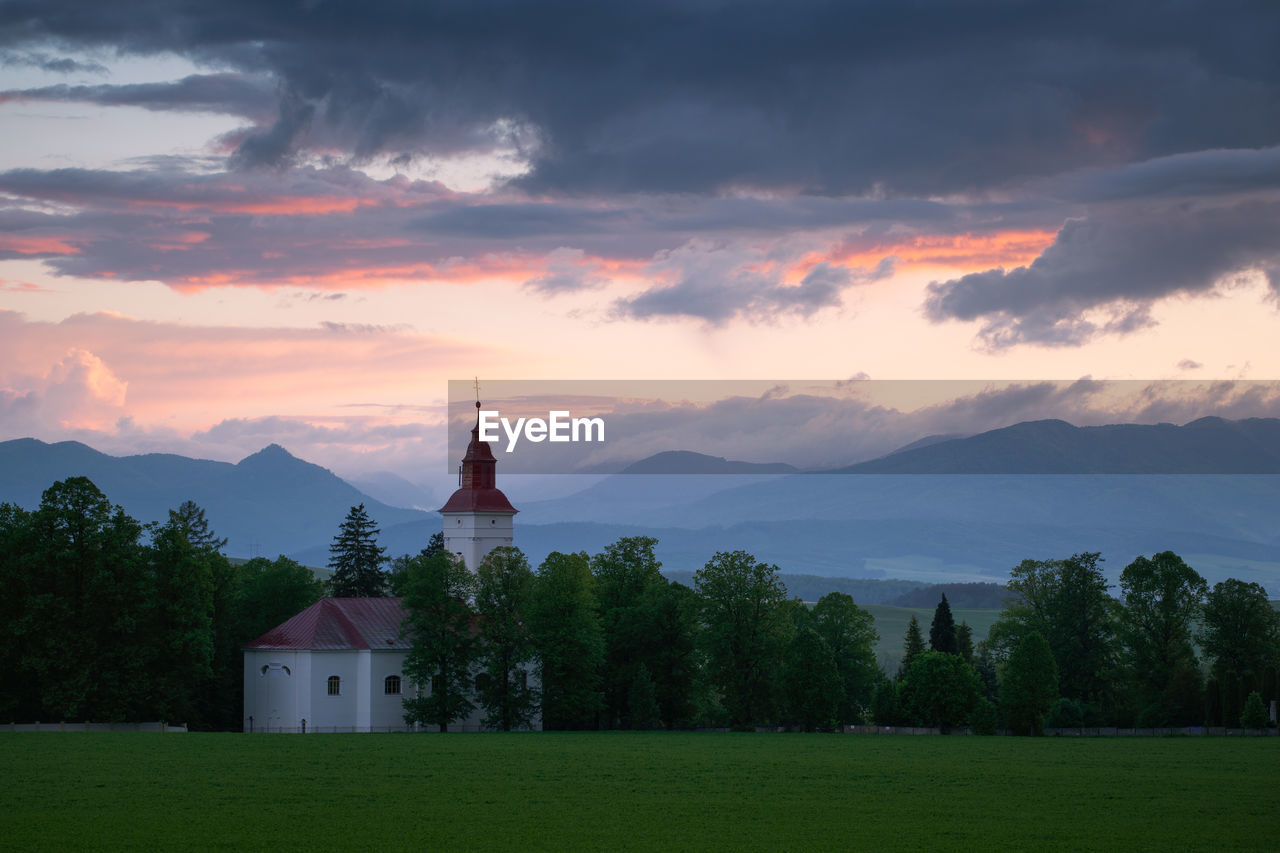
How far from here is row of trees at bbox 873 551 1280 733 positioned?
81.1 m

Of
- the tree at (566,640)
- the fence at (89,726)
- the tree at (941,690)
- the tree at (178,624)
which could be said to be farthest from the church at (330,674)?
the tree at (941,690)

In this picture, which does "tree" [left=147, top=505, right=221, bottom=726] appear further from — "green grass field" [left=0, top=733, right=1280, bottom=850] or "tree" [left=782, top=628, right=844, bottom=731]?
"tree" [left=782, top=628, right=844, bottom=731]

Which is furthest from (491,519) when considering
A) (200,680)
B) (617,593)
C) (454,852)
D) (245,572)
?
(454,852)

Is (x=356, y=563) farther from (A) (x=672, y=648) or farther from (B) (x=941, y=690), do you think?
(B) (x=941, y=690)

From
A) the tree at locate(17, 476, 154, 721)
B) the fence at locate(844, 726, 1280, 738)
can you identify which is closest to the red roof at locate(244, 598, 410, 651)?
the tree at locate(17, 476, 154, 721)

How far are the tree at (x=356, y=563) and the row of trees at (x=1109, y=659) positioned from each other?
3983 cm

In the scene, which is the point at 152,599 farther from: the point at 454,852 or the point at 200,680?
the point at 454,852

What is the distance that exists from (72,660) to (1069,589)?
198 ft

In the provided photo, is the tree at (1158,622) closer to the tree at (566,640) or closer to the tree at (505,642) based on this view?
the tree at (566,640)

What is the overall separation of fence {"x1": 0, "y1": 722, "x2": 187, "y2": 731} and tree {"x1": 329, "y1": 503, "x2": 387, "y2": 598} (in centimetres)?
2846

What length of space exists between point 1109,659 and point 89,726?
61.5m

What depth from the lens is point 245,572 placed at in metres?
91.6

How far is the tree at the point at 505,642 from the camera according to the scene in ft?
263

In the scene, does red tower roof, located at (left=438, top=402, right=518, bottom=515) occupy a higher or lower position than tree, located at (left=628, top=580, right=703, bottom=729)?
higher
